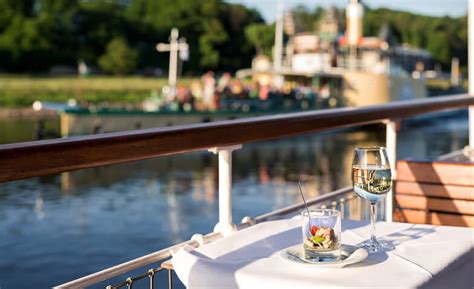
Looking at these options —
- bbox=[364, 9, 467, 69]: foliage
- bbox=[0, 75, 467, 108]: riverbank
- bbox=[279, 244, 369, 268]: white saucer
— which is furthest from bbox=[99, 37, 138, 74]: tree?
bbox=[279, 244, 369, 268]: white saucer

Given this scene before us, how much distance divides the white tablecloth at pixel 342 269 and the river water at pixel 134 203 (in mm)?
7590

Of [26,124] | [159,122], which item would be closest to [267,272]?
[159,122]

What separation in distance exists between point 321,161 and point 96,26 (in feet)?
159

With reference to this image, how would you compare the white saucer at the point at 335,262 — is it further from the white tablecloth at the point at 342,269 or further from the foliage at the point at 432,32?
the foliage at the point at 432,32

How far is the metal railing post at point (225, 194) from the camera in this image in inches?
83.2

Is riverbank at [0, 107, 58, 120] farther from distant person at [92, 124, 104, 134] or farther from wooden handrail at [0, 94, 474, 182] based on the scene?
wooden handrail at [0, 94, 474, 182]

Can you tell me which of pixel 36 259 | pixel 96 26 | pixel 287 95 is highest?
pixel 96 26

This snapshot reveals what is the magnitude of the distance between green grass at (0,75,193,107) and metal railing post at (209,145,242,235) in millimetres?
55597

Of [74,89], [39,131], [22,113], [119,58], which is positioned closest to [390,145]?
[39,131]

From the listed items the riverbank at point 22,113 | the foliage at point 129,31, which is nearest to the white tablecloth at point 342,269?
the riverbank at point 22,113

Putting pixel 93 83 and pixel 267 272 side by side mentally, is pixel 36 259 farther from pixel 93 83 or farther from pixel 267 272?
pixel 93 83

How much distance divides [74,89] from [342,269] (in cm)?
6170

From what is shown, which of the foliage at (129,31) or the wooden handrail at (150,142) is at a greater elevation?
the foliage at (129,31)

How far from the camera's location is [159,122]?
1196 inches
